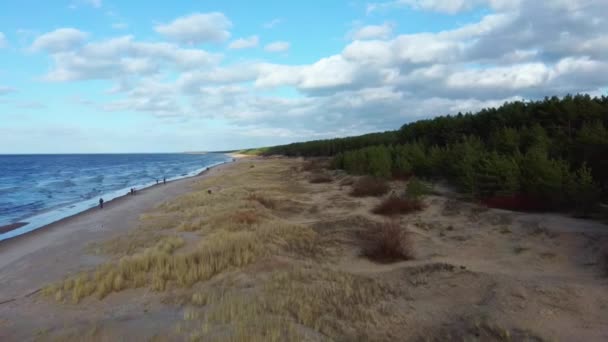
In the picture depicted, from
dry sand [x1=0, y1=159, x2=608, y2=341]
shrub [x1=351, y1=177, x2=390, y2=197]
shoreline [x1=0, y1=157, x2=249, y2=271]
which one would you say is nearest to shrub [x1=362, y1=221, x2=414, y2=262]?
dry sand [x1=0, y1=159, x2=608, y2=341]

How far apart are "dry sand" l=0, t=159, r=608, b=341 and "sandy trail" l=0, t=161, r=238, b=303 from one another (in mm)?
84

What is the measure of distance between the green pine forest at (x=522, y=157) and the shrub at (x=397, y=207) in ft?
8.56

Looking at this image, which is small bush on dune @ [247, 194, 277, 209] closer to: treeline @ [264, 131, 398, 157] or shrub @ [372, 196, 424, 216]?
shrub @ [372, 196, 424, 216]

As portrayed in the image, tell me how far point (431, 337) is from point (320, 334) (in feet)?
4.81

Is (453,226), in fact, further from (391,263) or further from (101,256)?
(101,256)

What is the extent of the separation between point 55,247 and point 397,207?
470 inches

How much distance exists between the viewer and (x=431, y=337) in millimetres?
4965

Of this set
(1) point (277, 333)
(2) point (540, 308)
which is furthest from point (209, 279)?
(2) point (540, 308)

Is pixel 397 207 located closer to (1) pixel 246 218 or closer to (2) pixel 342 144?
(1) pixel 246 218

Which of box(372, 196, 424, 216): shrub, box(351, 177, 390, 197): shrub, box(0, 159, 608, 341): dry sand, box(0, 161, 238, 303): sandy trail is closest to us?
box(0, 159, 608, 341): dry sand

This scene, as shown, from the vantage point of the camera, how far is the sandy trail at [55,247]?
30.4 feet

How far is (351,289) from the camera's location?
667 centimetres

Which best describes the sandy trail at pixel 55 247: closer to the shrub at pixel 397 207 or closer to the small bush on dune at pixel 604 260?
the shrub at pixel 397 207

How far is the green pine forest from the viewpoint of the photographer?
12.3m
